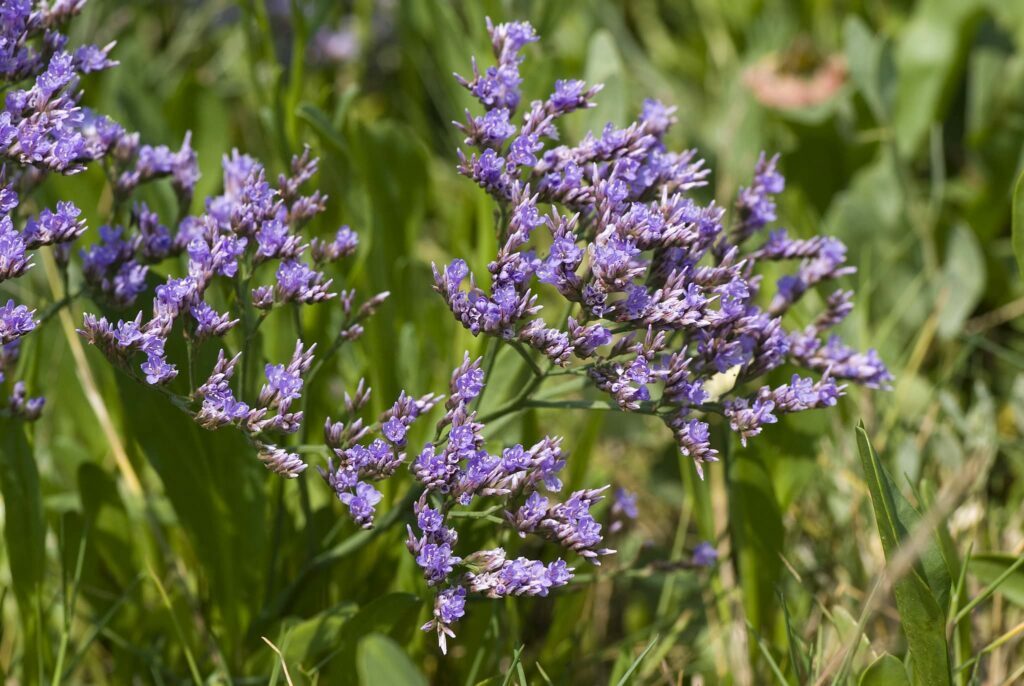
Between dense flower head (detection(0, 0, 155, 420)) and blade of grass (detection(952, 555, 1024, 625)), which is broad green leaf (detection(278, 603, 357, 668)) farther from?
blade of grass (detection(952, 555, 1024, 625))

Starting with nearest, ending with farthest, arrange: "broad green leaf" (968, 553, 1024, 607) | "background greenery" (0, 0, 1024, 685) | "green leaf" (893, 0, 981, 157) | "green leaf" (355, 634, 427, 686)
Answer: "green leaf" (355, 634, 427, 686) → "background greenery" (0, 0, 1024, 685) → "broad green leaf" (968, 553, 1024, 607) → "green leaf" (893, 0, 981, 157)

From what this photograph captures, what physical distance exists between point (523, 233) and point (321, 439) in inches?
36.3

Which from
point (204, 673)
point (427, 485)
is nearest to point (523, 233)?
point (427, 485)

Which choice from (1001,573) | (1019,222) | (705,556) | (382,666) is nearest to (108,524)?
(382,666)

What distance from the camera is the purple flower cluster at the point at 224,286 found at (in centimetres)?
173

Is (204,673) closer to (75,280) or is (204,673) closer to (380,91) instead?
(75,280)

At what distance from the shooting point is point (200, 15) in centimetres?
451

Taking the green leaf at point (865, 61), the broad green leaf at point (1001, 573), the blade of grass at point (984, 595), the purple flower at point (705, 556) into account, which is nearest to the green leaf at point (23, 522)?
the purple flower at point (705, 556)

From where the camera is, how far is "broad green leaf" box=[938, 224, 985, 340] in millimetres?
3184

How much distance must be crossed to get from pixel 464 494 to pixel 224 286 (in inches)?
26.6

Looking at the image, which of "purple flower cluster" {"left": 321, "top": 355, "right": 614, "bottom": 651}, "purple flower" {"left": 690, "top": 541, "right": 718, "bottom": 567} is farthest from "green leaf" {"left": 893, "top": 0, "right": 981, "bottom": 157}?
"purple flower cluster" {"left": 321, "top": 355, "right": 614, "bottom": 651}

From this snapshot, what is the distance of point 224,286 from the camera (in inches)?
80.4

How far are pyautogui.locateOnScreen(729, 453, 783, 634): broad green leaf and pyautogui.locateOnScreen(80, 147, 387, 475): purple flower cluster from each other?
86cm

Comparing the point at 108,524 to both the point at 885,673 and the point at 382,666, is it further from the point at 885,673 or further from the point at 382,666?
the point at 885,673
